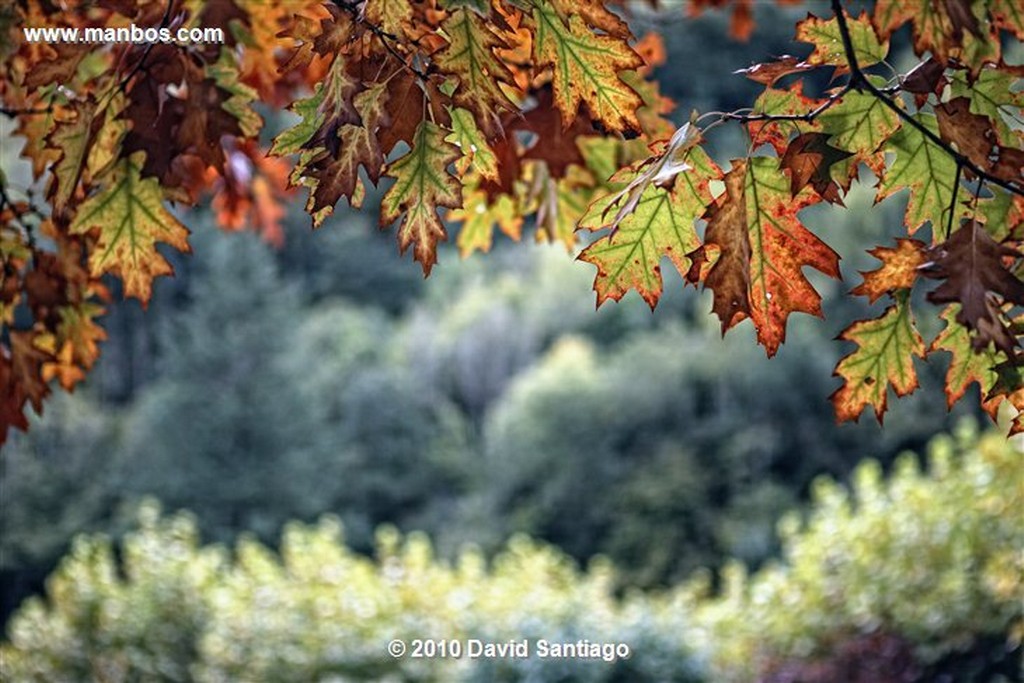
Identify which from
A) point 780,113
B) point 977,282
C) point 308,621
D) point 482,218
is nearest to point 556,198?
point 482,218

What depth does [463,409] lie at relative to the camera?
1066cm

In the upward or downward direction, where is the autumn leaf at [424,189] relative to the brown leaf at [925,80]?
downward

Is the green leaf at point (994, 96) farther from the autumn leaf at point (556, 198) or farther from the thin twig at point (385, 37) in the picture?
the autumn leaf at point (556, 198)

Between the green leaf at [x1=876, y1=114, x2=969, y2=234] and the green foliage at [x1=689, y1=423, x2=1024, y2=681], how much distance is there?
2204mm

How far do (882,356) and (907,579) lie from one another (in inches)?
112

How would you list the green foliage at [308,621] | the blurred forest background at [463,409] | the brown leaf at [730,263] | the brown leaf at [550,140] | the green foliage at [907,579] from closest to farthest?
1. the brown leaf at [730,263]
2. the brown leaf at [550,140]
3. the green foliage at [907,579]
4. the green foliage at [308,621]
5. the blurred forest background at [463,409]

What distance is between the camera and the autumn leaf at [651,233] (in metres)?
0.90

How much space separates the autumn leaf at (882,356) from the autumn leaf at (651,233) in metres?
0.16

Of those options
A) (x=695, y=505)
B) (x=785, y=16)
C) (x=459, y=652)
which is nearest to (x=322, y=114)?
(x=459, y=652)

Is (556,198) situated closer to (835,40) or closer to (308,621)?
(835,40)

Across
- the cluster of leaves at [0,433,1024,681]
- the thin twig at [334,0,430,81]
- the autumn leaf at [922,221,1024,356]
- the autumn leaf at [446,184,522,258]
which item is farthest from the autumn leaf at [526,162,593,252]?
the cluster of leaves at [0,433,1024,681]

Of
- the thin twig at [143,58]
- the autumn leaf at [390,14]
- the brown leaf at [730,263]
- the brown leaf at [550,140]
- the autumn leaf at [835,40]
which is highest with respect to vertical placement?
the brown leaf at [550,140]

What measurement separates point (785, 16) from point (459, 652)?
28.2 ft

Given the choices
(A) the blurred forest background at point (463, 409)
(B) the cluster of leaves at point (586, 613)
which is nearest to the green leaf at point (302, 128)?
(B) the cluster of leaves at point (586, 613)
